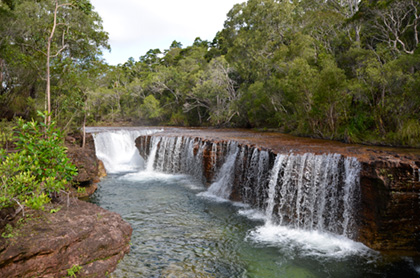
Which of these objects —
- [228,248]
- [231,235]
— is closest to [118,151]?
[231,235]

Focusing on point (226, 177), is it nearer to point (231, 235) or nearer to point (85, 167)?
point (231, 235)

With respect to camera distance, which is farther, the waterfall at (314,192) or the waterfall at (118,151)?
the waterfall at (118,151)

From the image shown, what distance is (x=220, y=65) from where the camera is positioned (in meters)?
28.9

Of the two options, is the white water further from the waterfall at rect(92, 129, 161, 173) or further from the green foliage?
the green foliage

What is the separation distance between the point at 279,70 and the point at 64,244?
18729 millimetres

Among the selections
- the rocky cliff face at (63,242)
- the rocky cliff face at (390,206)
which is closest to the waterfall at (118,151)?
the rocky cliff face at (63,242)

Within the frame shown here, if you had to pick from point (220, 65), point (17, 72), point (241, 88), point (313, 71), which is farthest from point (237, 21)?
point (17, 72)

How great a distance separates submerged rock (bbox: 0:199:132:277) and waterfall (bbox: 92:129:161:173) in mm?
12095

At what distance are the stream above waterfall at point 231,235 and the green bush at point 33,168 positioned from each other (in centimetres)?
219

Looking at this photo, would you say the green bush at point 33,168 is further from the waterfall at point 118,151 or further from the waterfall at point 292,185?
the waterfall at point 118,151

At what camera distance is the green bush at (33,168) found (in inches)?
157

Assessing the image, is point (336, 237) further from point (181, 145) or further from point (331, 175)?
point (181, 145)

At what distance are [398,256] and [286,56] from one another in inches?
684

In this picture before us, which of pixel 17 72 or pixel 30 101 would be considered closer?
pixel 30 101
